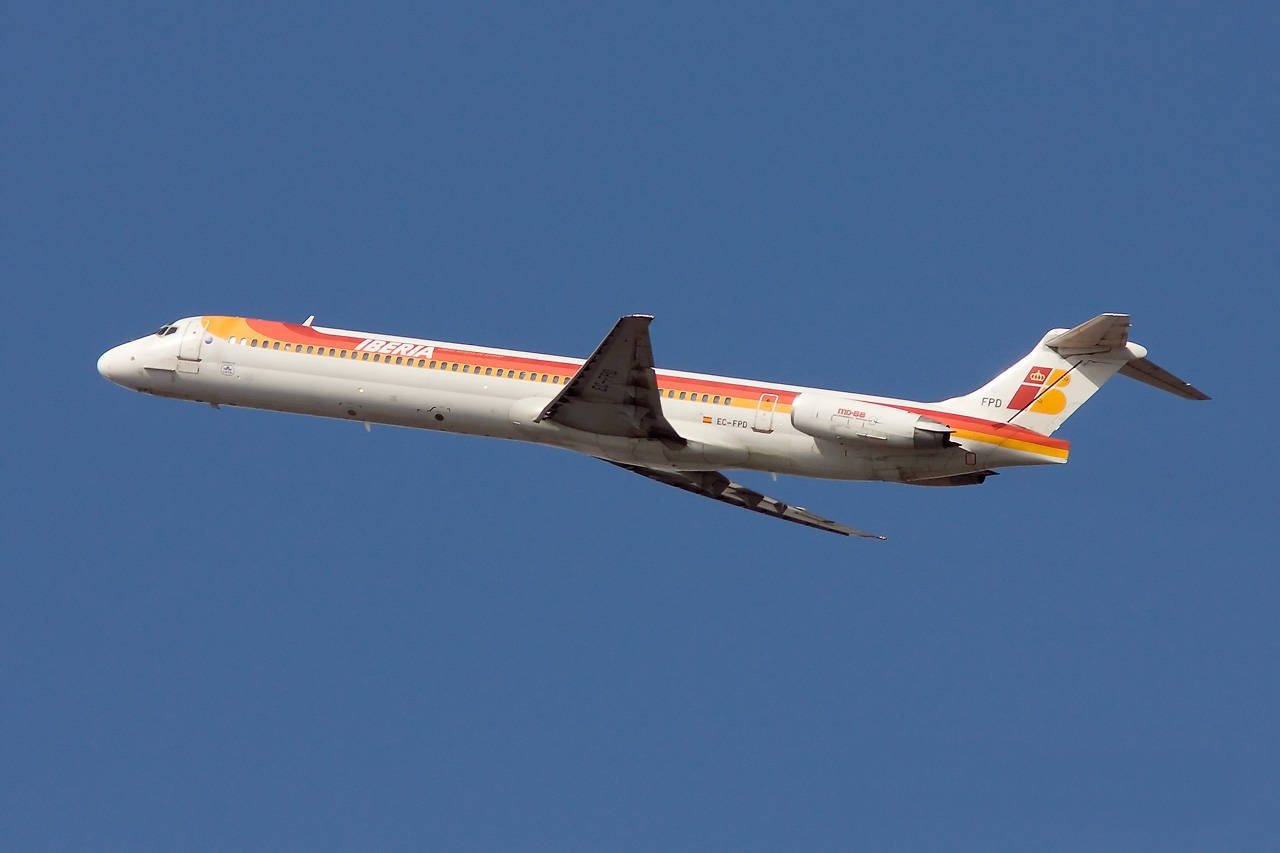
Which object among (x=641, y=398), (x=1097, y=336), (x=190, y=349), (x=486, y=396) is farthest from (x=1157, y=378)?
(x=190, y=349)

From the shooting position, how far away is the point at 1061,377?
32.0m

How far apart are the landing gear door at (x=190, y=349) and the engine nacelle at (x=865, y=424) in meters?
14.3

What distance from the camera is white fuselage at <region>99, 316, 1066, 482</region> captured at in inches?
1262

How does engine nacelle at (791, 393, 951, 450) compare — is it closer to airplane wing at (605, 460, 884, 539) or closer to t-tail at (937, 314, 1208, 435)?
t-tail at (937, 314, 1208, 435)

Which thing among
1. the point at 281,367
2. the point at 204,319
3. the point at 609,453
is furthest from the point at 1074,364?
the point at 204,319

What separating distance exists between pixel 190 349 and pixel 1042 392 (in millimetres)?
19087

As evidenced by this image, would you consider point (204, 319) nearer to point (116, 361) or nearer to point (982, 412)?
point (116, 361)

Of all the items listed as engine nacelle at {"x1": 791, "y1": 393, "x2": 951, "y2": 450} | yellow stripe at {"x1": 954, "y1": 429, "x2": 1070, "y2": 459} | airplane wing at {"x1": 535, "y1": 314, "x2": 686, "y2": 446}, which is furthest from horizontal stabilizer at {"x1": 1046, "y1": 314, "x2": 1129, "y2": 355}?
airplane wing at {"x1": 535, "y1": 314, "x2": 686, "y2": 446}

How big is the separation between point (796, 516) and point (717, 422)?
638 cm

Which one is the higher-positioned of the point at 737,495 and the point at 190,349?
the point at 190,349

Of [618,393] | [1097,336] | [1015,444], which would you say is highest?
[1097,336]

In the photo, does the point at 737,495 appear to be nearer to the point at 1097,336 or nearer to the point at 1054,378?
the point at 1054,378

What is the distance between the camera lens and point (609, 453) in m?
34.2

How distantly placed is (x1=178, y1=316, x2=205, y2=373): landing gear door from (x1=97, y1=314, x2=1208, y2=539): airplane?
2 centimetres
